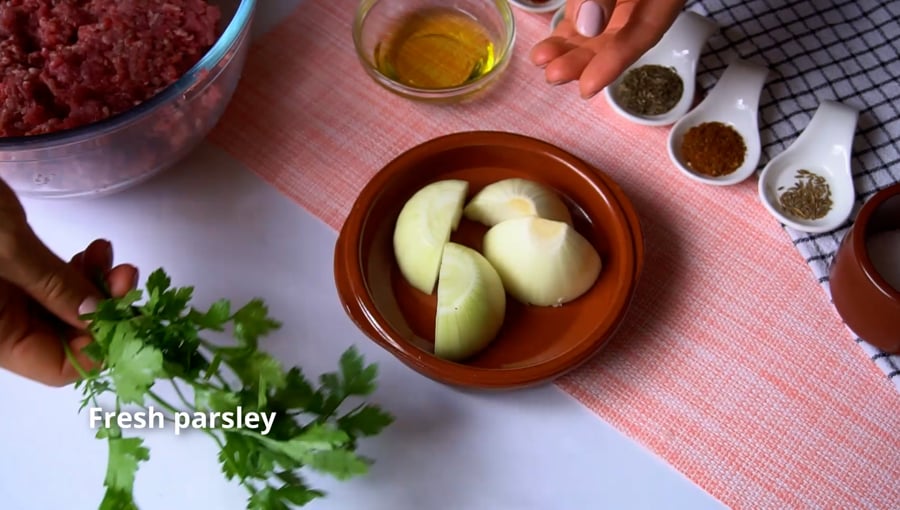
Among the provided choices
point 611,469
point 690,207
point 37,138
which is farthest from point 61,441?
point 690,207

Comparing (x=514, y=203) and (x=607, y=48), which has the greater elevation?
(x=607, y=48)

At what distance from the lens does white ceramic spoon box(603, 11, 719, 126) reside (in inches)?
43.5

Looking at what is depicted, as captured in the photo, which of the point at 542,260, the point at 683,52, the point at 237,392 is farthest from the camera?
the point at 683,52

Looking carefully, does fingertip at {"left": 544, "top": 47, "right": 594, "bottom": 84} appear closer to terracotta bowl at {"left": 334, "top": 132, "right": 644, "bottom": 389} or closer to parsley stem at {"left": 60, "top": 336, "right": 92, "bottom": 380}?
terracotta bowl at {"left": 334, "top": 132, "right": 644, "bottom": 389}

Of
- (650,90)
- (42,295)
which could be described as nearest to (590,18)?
(650,90)

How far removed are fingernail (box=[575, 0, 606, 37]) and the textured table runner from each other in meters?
0.19

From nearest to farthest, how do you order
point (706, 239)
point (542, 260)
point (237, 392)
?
point (237, 392) → point (542, 260) → point (706, 239)

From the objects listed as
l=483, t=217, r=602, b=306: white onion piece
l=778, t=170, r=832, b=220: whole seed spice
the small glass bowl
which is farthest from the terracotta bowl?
l=778, t=170, r=832, b=220: whole seed spice

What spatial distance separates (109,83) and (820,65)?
932 millimetres

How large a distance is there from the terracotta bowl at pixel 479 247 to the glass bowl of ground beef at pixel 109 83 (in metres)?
0.23

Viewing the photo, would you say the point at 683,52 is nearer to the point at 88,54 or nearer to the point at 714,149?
the point at 714,149

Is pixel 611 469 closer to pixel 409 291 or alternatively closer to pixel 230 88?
pixel 409 291

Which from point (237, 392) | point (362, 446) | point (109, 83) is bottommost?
point (362, 446)

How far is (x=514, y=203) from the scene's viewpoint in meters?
0.94
